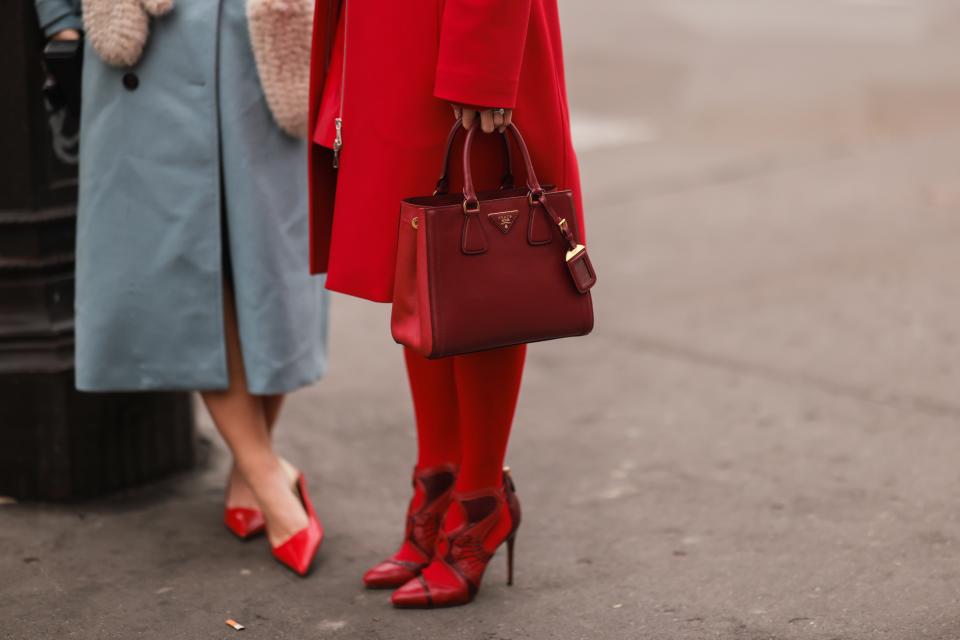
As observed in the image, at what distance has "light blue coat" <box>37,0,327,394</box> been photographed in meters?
3.21

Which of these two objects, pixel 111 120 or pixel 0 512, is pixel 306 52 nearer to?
pixel 111 120

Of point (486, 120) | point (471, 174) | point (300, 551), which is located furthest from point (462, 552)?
point (486, 120)

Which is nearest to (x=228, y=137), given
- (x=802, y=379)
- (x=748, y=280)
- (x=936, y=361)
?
(x=802, y=379)

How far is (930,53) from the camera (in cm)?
1255

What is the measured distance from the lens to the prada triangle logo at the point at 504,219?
2.73m

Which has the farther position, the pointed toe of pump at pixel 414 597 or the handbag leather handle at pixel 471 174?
the pointed toe of pump at pixel 414 597

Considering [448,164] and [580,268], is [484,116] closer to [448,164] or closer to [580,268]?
[448,164]

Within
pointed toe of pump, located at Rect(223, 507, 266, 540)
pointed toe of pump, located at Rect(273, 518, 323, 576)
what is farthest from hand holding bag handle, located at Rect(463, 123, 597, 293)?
pointed toe of pump, located at Rect(223, 507, 266, 540)

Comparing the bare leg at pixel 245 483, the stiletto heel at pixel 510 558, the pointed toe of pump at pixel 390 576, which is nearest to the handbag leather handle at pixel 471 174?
the stiletto heel at pixel 510 558

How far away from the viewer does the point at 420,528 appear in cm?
323

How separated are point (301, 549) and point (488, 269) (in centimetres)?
100

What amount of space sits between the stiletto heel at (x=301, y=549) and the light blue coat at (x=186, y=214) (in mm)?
353

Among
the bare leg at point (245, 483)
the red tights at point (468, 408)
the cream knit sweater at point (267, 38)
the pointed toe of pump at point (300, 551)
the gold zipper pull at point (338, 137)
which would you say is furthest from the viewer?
the bare leg at point (245, 483)

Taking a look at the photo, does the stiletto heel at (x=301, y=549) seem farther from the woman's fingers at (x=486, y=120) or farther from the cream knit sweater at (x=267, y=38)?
the woman's fingers at (x=486, y=120)
